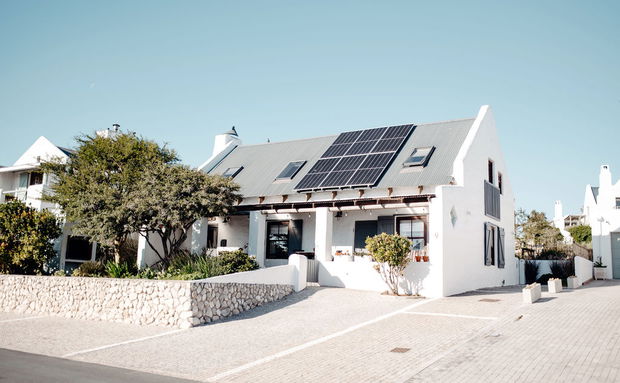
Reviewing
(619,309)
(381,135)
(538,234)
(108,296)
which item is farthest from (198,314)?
(538,234)

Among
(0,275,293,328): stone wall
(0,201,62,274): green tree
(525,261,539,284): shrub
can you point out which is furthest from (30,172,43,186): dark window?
(525,261,539,284): shrub

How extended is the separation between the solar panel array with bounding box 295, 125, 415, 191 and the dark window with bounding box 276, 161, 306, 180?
1.13 metres

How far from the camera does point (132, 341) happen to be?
12.7 meters

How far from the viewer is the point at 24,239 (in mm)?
22656

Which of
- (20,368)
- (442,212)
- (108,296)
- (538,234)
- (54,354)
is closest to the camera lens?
(20,368)

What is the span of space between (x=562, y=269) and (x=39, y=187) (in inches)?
1135

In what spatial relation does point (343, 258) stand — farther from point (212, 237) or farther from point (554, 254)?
point (554, 254)

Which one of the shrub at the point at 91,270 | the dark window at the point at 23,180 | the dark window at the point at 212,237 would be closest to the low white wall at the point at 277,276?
the shrub at the point at 91,270

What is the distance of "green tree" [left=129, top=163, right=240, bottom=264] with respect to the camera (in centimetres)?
1825

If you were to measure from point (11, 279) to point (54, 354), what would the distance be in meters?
10.5

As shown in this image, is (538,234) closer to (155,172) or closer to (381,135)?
(381,135)

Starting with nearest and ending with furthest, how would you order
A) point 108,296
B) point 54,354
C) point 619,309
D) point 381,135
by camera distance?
point 54,354
point 619,309
point 108,296
point 381,135

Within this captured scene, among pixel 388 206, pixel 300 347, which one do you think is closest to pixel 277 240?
pixel 388 206

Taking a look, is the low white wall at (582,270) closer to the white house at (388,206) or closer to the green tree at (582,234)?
the white house at (388,206)
